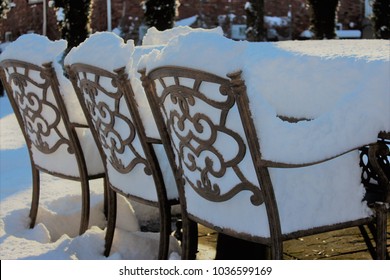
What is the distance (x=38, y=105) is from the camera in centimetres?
264

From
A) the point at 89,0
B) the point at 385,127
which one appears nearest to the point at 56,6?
the point at 89,0

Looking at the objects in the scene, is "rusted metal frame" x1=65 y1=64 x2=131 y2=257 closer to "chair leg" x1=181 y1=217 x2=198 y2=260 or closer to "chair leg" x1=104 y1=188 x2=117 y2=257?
"chair leg" x1=104 y1=188 x2=117 y2=257

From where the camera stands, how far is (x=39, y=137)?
272 centimetres

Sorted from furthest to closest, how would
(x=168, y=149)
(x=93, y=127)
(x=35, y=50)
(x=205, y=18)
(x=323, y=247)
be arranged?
(x=205, y=18) < (x=323, y=247) < (x=35, y=50) < (x=93, y=127) < (x=168, y=149)

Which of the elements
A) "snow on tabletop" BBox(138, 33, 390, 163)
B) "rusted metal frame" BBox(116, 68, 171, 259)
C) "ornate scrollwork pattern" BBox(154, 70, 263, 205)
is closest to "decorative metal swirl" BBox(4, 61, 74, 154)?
"rusted metal frame" BBox(116, 68, 171, 259)

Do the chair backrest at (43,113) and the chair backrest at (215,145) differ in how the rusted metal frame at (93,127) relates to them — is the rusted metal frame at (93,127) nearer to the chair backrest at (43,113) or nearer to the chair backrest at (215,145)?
the chair backrest at (43,113)

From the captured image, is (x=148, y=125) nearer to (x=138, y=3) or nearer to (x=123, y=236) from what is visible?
(x=123, y=236)

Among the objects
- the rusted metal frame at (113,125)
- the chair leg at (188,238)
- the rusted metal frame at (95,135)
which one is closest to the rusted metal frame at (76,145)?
the rusted metal frame at (95,135)

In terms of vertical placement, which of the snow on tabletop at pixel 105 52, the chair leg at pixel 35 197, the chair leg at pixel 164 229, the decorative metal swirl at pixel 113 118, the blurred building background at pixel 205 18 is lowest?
the blurred building background at pixel 205 18

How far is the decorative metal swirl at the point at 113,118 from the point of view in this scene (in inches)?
83.4

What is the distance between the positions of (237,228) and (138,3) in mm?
10433

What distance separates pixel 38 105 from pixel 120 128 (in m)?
0.58

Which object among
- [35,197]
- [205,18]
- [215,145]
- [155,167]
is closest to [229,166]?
[215,145]

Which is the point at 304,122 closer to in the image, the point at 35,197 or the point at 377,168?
the point at 377,168
